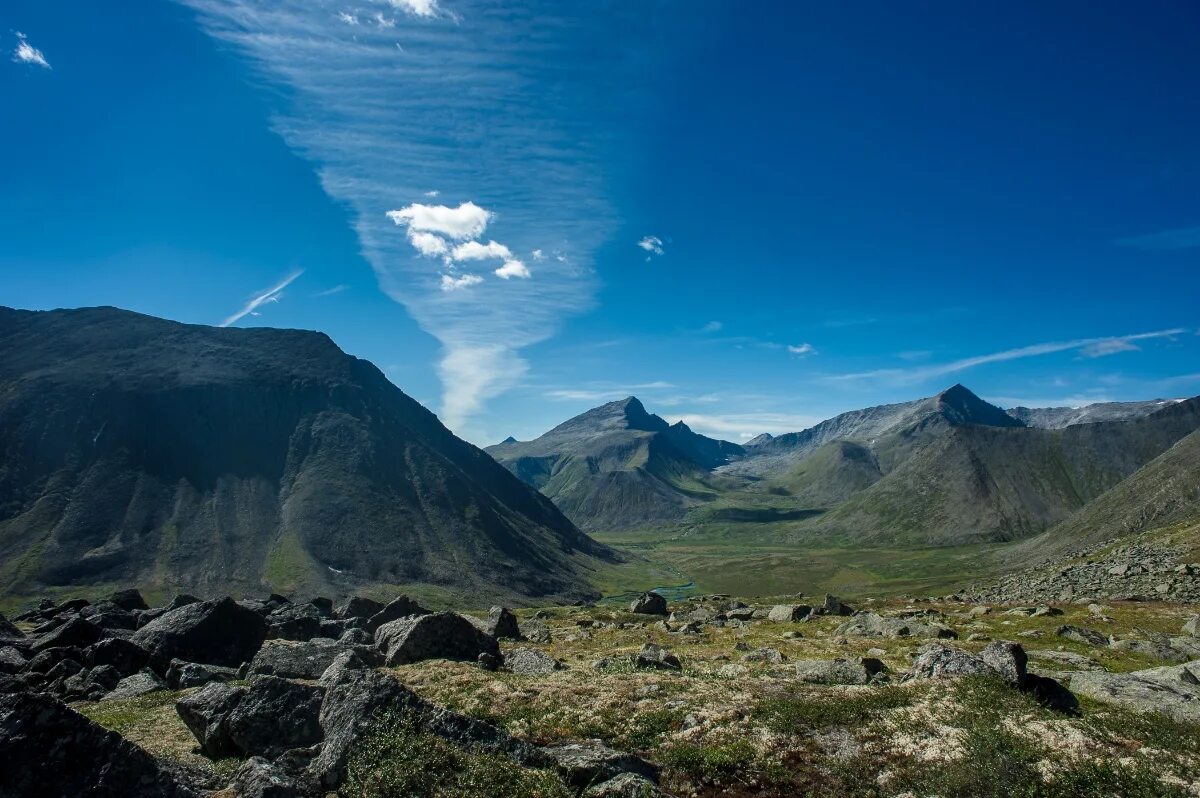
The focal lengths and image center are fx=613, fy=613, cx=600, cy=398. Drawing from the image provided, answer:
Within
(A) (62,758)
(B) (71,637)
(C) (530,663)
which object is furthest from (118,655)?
(A) (62,758)

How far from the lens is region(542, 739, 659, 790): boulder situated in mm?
19609

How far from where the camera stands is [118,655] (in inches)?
1684

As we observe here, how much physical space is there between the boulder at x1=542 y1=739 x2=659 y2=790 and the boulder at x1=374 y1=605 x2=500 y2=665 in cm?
2225

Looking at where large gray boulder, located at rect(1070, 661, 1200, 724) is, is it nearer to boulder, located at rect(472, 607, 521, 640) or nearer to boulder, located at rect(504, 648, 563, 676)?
boulder, located at rect(504, 648, 563, 676)

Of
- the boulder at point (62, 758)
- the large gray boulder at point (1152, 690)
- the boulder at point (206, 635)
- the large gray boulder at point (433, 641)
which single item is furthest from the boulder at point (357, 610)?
the large gray boulder at point (1152, 690)

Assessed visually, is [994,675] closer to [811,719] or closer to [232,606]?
[811,719]

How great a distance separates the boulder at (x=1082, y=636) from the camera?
5355cm

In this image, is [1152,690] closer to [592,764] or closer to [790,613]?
[592,764]

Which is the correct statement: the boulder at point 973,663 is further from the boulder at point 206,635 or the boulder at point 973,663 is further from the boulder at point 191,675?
the boulder at point 206,635

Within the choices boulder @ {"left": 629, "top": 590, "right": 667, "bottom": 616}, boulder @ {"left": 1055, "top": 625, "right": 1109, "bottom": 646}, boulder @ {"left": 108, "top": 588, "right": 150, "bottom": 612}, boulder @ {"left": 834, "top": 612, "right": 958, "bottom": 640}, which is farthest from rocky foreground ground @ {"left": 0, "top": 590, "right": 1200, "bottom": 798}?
boulder @ {"left": 629, "top": 590, "right": 667, "bottom": 616}

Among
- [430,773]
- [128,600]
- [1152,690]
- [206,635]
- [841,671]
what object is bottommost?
[128,600]

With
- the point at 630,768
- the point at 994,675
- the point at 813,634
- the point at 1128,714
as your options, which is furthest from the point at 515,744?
the point at 813,634

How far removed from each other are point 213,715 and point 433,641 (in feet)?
61.1

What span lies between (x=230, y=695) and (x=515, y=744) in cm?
1325
